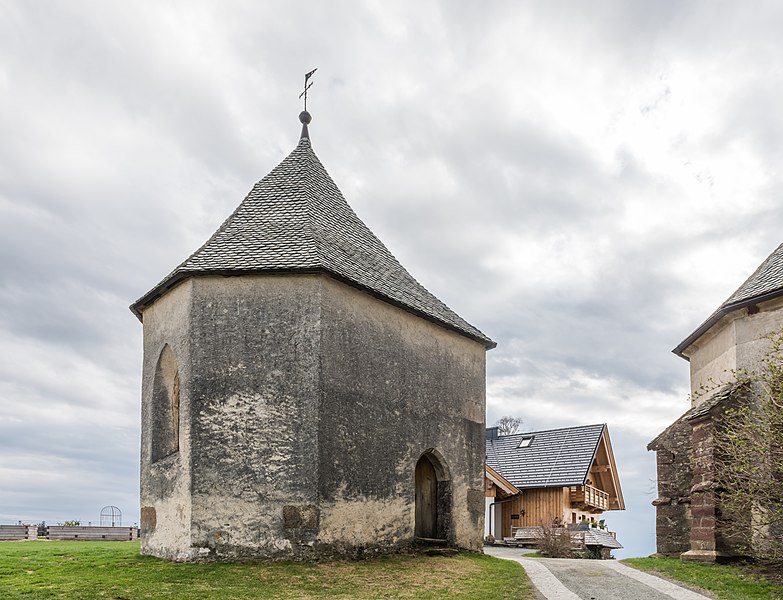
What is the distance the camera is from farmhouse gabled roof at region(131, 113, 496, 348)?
15.2m

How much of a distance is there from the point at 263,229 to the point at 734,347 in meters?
11.4

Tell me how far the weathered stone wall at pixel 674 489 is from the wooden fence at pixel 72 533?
17.5 metres

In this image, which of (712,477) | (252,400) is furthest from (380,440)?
(712,477)

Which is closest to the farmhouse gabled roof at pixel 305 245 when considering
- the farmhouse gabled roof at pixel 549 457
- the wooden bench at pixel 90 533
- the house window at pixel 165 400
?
the house window at pixel 165 400

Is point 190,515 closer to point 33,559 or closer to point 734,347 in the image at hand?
point 33,559

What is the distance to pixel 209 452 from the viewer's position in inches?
561

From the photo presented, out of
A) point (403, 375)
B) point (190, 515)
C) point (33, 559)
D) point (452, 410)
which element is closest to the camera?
point (190, 515)

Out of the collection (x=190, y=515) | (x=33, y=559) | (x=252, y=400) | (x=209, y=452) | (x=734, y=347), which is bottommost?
(x=33, y=559)

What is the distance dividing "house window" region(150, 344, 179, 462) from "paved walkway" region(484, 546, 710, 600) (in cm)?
817

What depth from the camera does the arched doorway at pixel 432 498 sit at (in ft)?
58.3

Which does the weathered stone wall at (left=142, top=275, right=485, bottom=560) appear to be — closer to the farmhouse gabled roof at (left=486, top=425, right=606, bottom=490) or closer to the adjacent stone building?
the adjacent stone building

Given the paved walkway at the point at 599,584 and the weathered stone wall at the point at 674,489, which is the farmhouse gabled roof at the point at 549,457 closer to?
the weathered stone wall at the point at 674,489

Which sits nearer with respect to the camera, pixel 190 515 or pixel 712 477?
pixel 190 515

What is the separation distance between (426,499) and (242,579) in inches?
261
